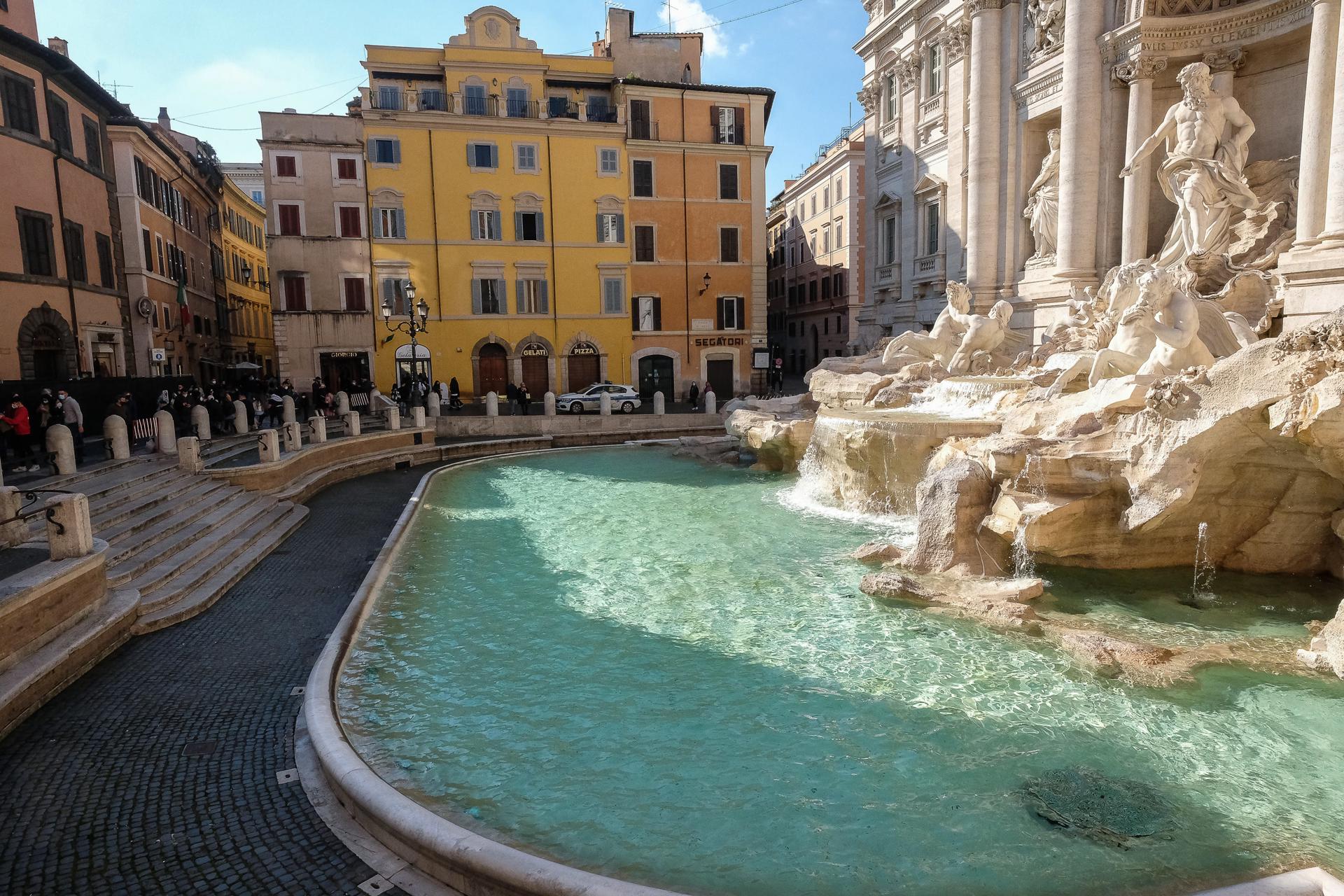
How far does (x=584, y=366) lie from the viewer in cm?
3291

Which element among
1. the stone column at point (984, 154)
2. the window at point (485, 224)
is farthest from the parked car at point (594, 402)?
the stone column at point (984, 154)

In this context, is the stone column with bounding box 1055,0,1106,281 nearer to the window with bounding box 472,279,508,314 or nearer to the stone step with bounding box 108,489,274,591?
the stone step with bounding box 108,489,274,591

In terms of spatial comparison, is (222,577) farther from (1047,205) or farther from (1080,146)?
(1047,205)

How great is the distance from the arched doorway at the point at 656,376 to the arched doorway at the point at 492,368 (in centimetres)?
581

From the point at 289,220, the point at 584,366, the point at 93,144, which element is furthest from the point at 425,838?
the point at 289,220

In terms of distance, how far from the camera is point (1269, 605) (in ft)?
25.6

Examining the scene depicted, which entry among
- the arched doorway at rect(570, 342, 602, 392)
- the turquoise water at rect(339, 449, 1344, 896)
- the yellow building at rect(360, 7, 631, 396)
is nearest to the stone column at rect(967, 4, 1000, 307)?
the turquoise water at rect(339, 449, 1344, 896)

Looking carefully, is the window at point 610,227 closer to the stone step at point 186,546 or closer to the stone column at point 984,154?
the stone column at point 984,154

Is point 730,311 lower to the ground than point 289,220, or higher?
lower

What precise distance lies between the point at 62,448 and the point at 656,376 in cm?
2431

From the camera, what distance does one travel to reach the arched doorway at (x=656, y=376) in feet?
111

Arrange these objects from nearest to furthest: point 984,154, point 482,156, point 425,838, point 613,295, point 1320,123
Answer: point 425,838 < point 1320,123 < point 984,154 < point 482,156 < point 613,295

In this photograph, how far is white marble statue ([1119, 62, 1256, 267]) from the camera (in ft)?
46.1

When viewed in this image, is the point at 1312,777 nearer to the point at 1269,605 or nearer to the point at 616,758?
Answer: the point at 1269,605
